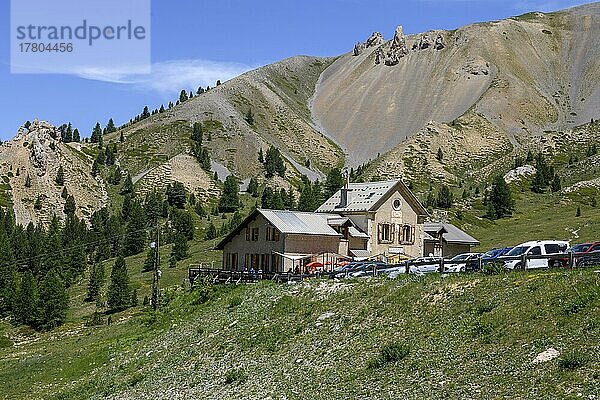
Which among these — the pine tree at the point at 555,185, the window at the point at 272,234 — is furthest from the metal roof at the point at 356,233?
the pine tree at the point at 555,185

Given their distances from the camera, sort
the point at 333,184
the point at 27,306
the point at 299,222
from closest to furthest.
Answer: the point at 299,222
the point at 27,306
the point at 333,184

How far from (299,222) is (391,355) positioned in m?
41.8

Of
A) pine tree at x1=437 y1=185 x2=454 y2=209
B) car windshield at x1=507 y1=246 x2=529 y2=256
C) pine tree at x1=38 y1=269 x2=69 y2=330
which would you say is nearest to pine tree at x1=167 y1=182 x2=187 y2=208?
pine tree at x1=437 y1=185 x2=454 y2=209

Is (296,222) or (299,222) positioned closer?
(296,222)

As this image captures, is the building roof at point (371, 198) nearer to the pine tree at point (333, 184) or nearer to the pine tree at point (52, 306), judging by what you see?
the pine tree at point (52, 306)

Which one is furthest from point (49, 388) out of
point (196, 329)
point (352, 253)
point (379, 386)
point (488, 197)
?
point (488, 197)

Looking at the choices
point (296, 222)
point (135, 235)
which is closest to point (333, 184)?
point (135, 235)

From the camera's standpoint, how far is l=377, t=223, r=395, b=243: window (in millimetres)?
74500

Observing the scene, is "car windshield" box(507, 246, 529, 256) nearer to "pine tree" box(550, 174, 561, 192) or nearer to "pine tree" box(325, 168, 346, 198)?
"pine tree" box(325, 168, 346, 198)

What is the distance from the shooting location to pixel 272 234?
67812 millimetres

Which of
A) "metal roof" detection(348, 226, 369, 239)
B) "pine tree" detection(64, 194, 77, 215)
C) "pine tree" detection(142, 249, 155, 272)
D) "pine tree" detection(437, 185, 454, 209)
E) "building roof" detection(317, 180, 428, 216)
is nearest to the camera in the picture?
"metal roof" detection(348, 226, 369, 239)

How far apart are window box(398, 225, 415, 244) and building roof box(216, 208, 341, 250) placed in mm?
7913

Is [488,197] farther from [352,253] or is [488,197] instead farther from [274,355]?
[274,355]

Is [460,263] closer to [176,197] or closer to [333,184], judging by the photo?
[333,184]
